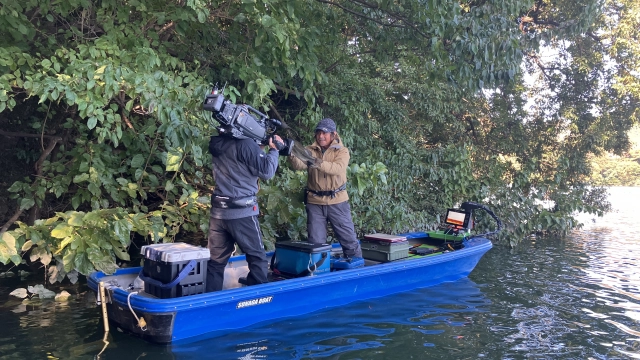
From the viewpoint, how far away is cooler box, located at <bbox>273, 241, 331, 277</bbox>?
5.01m

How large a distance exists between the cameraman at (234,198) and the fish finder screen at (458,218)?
343 cm

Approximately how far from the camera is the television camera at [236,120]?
413 centimetres

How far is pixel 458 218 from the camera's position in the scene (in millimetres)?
7039

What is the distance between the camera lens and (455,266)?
6402mm

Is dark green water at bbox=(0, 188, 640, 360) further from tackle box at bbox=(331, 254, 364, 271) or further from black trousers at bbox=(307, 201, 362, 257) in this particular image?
black trousers at bbox=(307, 201, 362, 257)

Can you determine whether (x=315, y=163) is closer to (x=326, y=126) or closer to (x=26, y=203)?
(x=326, y=126)

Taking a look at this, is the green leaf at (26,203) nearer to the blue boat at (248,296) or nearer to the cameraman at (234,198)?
the blue boat at (248,296)

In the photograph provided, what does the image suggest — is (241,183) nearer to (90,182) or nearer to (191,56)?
(90,182)

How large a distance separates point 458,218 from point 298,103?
356 cm

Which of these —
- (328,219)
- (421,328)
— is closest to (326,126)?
(328,219)

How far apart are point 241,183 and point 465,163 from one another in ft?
18.7

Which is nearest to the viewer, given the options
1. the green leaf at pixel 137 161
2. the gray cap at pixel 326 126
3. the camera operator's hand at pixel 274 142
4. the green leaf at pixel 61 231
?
the camera operator's hand at pixel 274 142

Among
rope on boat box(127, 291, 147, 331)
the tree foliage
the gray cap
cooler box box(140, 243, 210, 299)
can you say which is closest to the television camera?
the gray cap

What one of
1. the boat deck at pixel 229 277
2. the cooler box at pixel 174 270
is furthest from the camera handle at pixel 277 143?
the boat deck at pixel 229 277
